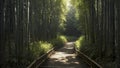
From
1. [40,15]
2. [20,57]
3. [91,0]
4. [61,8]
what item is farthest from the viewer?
[61,8]

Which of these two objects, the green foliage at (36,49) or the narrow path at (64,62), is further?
the green foliage at (36,49)

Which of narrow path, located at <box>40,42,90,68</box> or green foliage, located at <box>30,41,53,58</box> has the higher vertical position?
green foliage, located at <box>30,41,53,58</box>

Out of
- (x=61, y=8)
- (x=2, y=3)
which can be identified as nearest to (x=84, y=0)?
(x=2, y=3)

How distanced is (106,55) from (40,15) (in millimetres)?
12170

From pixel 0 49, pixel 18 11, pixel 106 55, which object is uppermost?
pixel 18 11

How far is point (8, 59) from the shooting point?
1159 centimetres

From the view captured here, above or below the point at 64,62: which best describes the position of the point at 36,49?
above

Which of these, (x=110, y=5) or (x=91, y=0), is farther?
Result: (x=91, y=0)

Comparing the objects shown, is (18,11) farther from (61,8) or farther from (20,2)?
(61,8)

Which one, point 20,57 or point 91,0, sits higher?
point 91,0

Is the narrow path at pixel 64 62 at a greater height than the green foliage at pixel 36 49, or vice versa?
the green foliage at pixel 36 49

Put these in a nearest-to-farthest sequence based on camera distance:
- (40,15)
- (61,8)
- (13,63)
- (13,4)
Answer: (13,63) < (13,4) < (40,15) < (61,8)

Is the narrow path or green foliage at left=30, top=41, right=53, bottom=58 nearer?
the narrow path

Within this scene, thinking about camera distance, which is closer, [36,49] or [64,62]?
[64,62]
